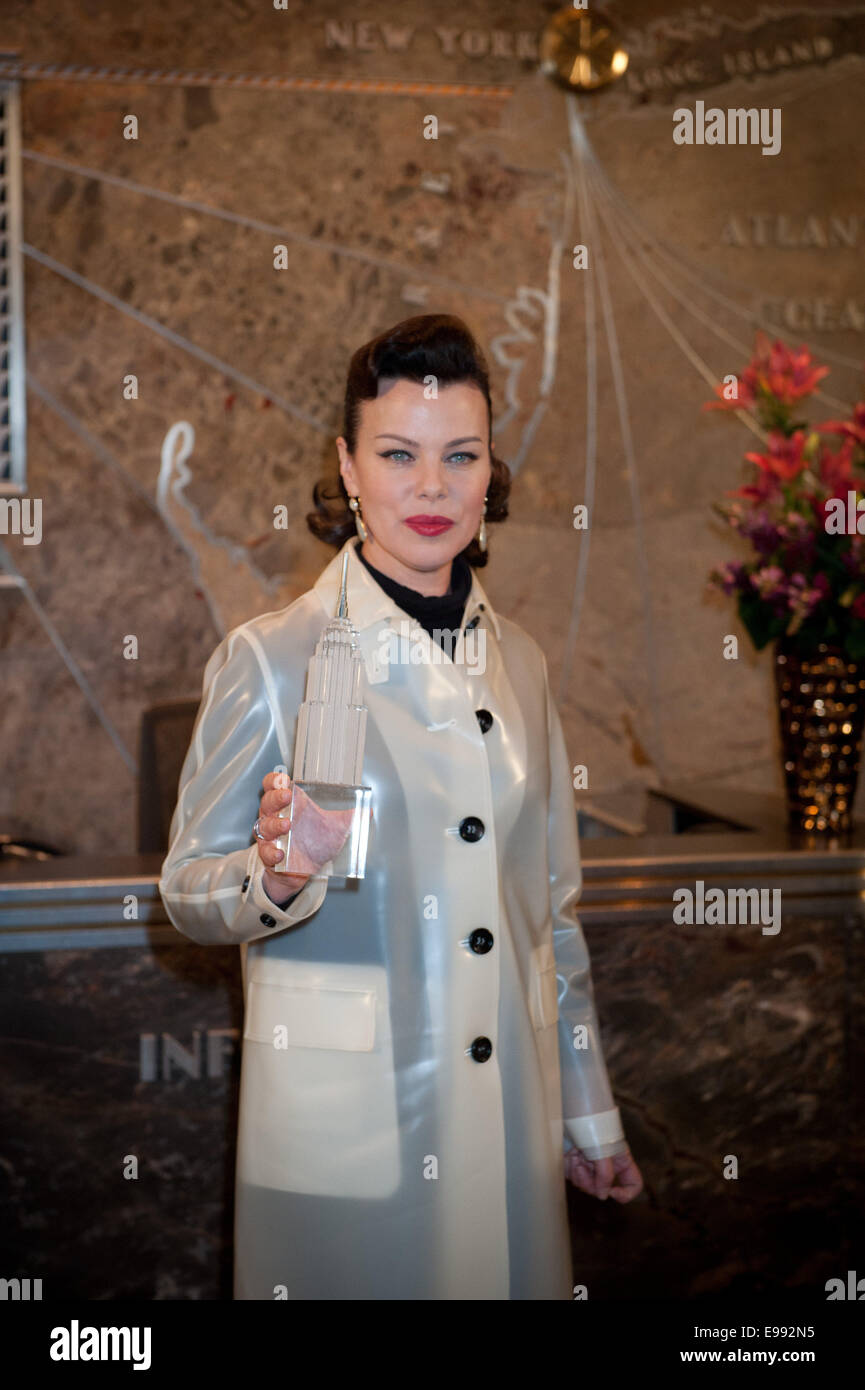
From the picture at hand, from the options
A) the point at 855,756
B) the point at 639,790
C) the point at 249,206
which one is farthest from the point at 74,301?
the point at 855,756

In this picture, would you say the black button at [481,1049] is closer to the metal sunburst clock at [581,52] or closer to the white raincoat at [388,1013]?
the white raincoat at [388,1013]

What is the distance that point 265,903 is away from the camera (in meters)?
1.14

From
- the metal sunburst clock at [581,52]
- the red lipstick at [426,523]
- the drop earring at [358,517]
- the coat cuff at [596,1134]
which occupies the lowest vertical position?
the coat cuff at [596,1134]

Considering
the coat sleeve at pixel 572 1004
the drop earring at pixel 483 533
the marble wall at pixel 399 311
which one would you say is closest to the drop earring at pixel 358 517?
the drop earring at pixel 483 533

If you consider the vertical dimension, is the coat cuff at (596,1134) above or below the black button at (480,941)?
below

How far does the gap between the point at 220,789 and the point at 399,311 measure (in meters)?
2.52

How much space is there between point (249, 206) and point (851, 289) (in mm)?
1794

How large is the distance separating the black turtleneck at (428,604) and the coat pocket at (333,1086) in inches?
15.9

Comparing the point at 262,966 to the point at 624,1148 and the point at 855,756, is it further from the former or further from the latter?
the point at 855,756

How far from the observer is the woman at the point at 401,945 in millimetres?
1282

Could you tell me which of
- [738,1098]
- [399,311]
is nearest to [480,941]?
[738,1098]

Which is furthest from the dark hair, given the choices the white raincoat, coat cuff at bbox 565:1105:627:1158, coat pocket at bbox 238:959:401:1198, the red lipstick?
coat cuff at bbox 565:1105:627:1158

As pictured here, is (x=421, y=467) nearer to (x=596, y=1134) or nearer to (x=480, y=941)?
(x=480, y=941)

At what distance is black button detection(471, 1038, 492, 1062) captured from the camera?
130 cm
